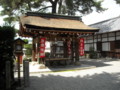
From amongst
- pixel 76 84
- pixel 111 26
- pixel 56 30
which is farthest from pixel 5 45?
pixel 111 26

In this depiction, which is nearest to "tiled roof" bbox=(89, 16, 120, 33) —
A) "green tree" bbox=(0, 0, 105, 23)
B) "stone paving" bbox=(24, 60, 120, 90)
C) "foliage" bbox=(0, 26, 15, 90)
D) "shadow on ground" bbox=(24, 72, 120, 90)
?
"green tree" bbox=(0, 0, 105, 23)

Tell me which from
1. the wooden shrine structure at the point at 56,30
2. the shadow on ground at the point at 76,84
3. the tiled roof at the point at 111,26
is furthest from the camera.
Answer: the tiled roof at the point at 111,26

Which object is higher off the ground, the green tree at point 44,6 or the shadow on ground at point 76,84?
the green tree at point 44,6

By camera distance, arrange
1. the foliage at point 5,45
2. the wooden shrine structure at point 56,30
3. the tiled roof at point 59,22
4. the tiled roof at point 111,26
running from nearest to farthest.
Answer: the foliage at point 5,45
the wooden shrine structure at point 56,30
the tiled roof at point 59,22
the tiled roof at point 111,26

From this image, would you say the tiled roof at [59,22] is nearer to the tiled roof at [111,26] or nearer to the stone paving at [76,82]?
the stone paving at [76,82]

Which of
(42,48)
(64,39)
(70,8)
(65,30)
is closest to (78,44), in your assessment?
(64,39)

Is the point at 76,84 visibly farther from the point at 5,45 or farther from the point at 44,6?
the point at 44,6

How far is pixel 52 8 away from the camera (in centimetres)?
2245

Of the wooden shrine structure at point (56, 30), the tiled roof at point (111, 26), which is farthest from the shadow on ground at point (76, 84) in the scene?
the tiled roof at point (111, 26)

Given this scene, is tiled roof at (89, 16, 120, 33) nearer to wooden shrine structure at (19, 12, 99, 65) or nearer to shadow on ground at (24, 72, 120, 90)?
wooden shrine structure at (19, 12, 99, 65)

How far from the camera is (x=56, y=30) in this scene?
9.95 metres

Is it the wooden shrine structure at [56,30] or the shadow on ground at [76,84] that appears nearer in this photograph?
the shadow on ground at [76,84]

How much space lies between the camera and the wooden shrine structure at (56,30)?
971cm

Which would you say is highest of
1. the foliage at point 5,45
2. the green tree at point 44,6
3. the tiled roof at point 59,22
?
the green tree at point 44,6
